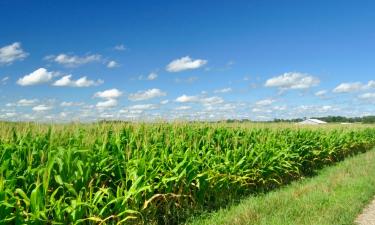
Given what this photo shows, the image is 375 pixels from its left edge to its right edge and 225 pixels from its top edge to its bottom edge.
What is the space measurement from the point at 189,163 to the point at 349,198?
3.81 m

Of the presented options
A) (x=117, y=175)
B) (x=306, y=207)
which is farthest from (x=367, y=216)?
(x=117, y=175)

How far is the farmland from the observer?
5910 millimetres

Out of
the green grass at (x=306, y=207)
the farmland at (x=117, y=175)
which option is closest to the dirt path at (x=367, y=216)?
the green grass at (x=306, y=207)

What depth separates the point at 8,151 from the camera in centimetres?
709

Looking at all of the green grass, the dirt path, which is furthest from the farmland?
Answer: the dirt path

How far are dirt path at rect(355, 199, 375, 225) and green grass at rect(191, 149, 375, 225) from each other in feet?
0.36

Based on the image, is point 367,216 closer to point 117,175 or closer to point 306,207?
point 306,207

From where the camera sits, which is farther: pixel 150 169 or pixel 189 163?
pixel 189 163

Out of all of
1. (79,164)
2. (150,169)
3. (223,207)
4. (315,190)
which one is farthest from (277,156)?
(79,164)

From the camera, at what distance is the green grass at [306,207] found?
25.4ft

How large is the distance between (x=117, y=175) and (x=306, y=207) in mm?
3686

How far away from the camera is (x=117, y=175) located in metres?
7.66

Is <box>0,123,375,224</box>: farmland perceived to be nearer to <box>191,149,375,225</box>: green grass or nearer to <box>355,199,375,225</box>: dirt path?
<box>191,149,375,225</box>: green grass

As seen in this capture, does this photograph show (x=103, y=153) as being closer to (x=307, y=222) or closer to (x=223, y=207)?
(x=223, y=207)
